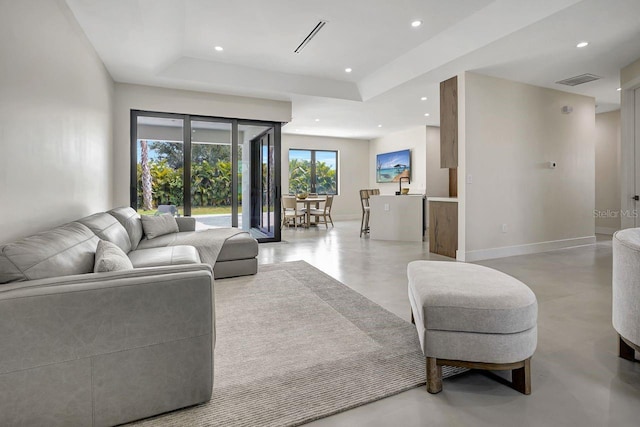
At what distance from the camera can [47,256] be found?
1.44 metres

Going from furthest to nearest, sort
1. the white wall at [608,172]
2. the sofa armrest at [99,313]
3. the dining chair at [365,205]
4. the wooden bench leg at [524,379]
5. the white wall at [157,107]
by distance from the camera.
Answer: the dining chair at [365,205]
the white wall at [608,172]
the white wall at [157,107]
the wooden bench leg at [524,379]
the sofa armrest at [99,313]

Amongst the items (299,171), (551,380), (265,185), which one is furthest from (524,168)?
(299,171)

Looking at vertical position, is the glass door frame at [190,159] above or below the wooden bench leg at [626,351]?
above

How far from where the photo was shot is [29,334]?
1.14 metres

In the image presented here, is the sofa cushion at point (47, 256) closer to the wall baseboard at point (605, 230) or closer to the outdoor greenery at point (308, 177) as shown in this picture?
the outdoor greenery at point (308, 177)

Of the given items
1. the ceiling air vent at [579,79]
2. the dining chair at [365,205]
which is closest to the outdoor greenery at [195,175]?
the dining chair at [365,205]

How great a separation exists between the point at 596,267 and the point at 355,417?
14.0 ft

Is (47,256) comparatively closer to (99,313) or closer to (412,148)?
(99,313)

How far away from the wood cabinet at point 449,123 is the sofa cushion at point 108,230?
4.20 metres

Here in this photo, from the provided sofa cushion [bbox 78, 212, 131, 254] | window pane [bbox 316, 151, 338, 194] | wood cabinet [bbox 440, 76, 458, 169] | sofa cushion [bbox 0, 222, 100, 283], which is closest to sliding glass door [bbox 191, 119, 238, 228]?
sofa cushion [bbox 78, 212, 131, 254]

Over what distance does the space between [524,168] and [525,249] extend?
49.9 inches

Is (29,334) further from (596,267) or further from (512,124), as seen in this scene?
(512,124)

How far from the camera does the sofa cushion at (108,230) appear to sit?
240 centimetres

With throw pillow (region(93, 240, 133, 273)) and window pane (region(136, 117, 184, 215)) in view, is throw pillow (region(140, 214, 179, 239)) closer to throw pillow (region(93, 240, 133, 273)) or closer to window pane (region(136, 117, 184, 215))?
window pane (region(136, 117, 184, 215))
